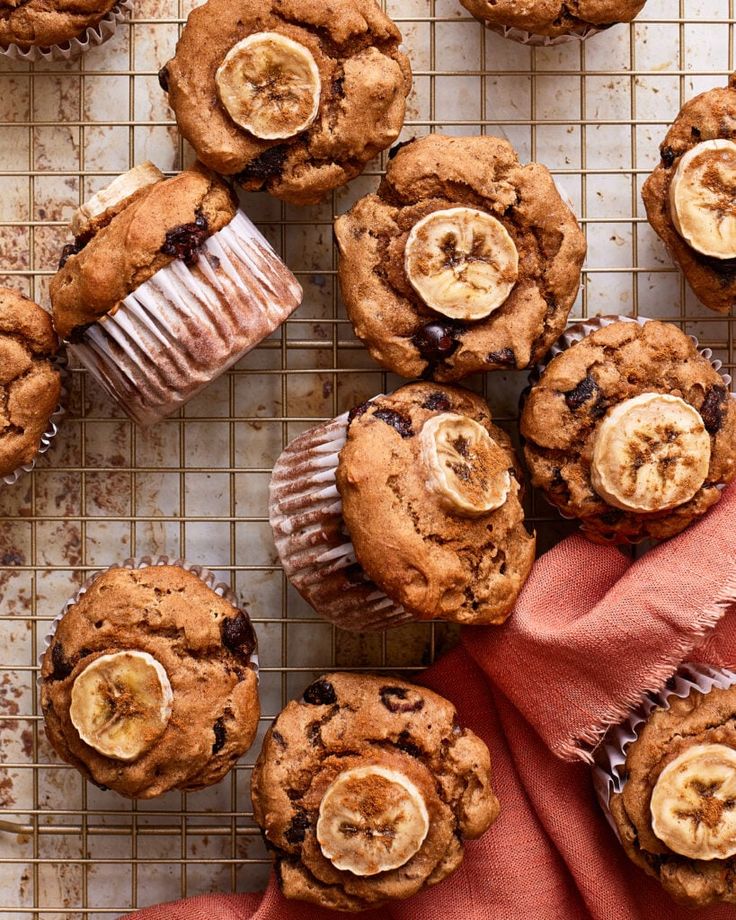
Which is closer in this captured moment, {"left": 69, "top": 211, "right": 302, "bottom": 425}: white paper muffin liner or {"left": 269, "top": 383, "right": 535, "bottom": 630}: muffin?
{"left": 269, "top": 383, "right": 535, "bottom": 630}: muffin

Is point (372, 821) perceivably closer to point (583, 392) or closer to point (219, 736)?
point (219, 736)

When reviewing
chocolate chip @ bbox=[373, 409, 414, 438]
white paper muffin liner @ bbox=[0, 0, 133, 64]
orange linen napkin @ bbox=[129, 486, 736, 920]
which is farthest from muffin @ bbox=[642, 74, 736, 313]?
white paper muffin liner @ bbox=[0, 0, 133, 64]

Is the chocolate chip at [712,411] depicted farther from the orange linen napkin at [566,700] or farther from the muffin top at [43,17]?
the muffin top at [43,17]

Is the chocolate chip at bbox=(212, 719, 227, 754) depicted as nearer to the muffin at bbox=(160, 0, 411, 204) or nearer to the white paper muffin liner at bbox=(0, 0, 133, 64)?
the muffin at bbox=(160, 0, 411, 204)

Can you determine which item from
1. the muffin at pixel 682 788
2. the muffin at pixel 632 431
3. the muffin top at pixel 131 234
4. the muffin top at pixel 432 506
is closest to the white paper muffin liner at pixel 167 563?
the muffin top at pixel 432 506

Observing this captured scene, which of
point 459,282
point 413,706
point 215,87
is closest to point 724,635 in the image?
point 413,706

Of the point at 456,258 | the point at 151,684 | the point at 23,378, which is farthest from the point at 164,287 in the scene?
the point at 151,684
